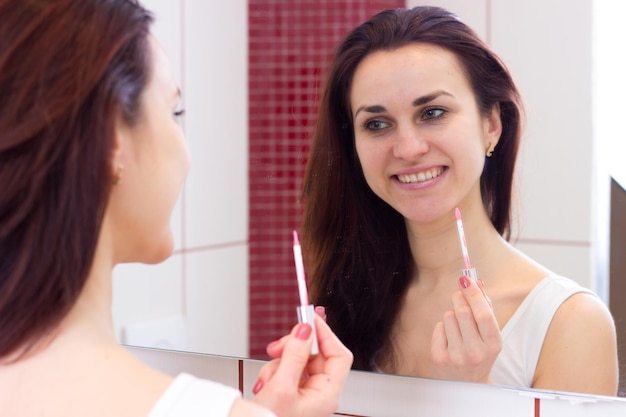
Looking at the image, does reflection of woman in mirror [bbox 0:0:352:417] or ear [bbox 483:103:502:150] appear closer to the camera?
reflection of woman in mirror [bbox 0:0:352:417]

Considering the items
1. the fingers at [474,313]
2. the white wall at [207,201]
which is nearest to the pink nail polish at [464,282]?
the fingers at [474,313]

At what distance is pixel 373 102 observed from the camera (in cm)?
81

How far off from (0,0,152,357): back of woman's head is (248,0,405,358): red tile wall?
11.0 inches

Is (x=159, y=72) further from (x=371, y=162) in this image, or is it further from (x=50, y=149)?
(x=371, y=162)

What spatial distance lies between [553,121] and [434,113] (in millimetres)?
115

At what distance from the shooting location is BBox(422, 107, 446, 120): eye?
2.57 ft

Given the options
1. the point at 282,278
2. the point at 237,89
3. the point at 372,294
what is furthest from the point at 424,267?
the point at 237,89

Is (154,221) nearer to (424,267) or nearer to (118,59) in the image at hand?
(118,59)

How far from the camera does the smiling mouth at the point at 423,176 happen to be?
799 millimetres

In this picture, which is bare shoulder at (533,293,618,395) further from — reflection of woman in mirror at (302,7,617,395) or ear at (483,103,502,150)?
ear at (483,103,502,150)

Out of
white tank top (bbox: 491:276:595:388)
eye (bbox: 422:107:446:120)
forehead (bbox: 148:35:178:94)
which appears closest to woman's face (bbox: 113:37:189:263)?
forehead (bbox: 148:35:178:94)

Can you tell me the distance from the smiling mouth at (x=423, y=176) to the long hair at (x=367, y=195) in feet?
0.13

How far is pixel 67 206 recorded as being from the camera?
59cm

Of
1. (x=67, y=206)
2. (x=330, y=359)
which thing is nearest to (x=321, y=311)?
(x=330, y=359)
